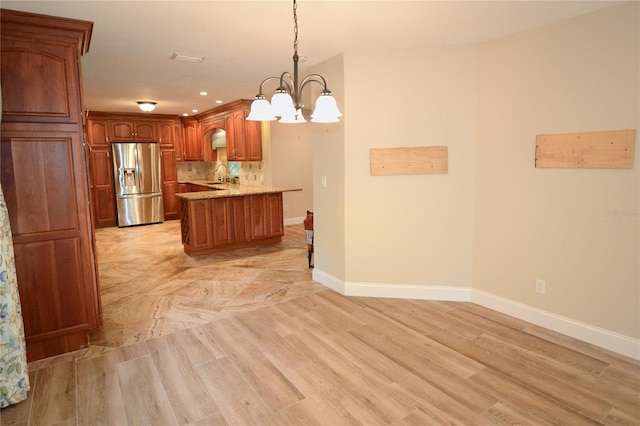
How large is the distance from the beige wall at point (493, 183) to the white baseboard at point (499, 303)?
0.06 feet

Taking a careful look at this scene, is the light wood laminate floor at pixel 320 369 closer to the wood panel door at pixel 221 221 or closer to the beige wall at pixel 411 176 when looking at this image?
the beige wall at pixel 411 176

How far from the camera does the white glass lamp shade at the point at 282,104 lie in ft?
6.61

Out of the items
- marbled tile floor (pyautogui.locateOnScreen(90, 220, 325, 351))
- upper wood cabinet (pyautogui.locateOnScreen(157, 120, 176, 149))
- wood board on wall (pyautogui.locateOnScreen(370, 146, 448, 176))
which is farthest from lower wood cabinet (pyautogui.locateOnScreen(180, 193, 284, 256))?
upper wood cabinet (pyautogui.locateOnScreen(157, 120, 176, 149))

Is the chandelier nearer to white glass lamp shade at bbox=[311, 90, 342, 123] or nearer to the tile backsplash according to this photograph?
white glass lamp shade at bbox=[311, 90, 342, 123]

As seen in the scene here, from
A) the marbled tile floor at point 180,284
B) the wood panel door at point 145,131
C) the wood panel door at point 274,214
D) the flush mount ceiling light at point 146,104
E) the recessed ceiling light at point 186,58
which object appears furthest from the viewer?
the wood panel door at point 145,131

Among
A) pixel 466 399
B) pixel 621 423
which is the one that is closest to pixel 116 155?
pixel 466 399

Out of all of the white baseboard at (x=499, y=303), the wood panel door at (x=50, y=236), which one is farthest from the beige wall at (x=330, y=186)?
the wood panel door at (x=50, y=236)

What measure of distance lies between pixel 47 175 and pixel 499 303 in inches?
149

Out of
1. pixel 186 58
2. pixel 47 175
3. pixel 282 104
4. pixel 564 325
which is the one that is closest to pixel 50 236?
pixel 47 175

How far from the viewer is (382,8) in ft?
8.22

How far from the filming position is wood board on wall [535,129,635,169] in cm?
254

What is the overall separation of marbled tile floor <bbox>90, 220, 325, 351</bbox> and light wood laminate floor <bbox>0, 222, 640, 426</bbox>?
0.03 m

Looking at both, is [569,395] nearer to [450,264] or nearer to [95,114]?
[450,264]

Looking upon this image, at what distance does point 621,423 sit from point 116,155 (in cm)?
826
